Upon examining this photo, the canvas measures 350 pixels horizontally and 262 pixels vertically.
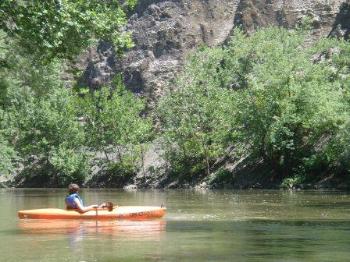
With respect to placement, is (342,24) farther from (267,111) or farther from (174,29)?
(267,111)

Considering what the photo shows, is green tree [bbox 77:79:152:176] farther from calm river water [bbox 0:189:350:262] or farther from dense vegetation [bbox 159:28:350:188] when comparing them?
calm river water [bbox 0:189:350:262]

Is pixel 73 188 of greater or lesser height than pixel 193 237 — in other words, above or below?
above

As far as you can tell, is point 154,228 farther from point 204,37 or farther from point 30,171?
point 204,37

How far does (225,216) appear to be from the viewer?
2223 cm

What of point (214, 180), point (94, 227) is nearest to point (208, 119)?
point (214, 180)

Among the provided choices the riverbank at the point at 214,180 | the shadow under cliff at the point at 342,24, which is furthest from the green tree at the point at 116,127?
the shadow under cliff at the point at 342,24

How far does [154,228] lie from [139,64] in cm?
6115

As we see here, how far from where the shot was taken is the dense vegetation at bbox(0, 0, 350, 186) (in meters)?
40.6

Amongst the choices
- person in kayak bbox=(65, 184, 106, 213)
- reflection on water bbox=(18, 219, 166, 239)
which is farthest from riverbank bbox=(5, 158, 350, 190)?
reflection on water bbox=(18, 219, 166, 239)

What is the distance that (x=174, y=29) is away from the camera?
7988cm

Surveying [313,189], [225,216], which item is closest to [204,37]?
[313,189]

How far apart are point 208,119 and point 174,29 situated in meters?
26.7

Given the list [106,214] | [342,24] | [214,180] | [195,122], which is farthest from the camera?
[342,24]

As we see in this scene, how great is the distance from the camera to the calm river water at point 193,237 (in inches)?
510
